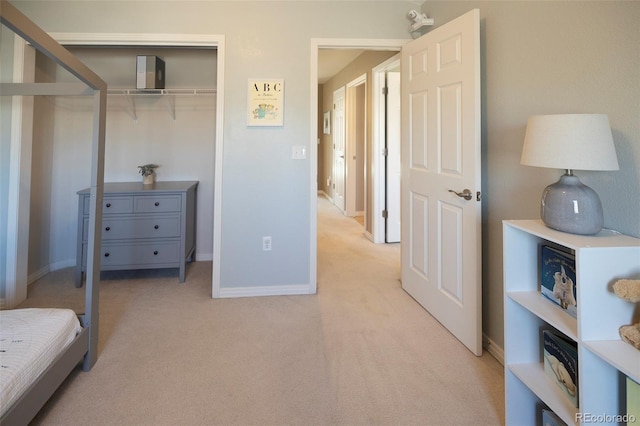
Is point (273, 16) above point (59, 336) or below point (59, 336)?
above

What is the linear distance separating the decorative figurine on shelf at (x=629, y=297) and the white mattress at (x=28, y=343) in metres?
1.89

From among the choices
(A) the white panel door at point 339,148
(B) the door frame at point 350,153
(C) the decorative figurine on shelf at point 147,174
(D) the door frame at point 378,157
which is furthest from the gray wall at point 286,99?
(A) the white panel door at point 339,148

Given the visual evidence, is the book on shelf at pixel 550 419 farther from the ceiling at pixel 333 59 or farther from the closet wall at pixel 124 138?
the ceiling at pixel 333 59

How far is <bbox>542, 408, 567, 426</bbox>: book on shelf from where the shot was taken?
1.19m

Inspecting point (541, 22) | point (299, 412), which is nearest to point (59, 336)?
point (299, 412)

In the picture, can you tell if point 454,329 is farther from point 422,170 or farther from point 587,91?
point 587,91

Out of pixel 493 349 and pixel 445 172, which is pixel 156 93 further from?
pixel 493 349

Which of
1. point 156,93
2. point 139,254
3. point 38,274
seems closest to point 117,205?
point 139,254

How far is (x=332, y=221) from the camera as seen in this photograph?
568cm

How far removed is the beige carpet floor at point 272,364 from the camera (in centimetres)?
144

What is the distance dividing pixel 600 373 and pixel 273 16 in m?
2.76

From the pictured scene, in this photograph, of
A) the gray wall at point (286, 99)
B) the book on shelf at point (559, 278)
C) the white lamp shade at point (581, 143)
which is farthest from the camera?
the gray wall at point (286, 99)

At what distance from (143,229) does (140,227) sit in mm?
29

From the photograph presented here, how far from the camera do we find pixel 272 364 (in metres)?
1.79
